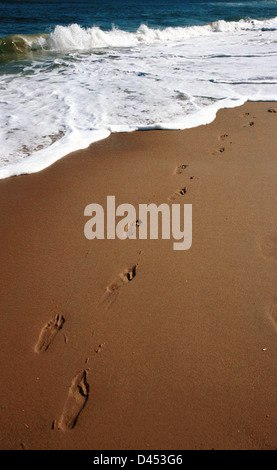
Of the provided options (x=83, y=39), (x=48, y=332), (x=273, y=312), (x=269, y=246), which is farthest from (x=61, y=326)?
(x=83, y=39)

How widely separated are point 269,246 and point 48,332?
1.85 meters

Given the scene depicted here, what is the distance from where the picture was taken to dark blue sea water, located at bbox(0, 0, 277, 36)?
14328 mm

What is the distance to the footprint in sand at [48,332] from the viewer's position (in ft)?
6.30

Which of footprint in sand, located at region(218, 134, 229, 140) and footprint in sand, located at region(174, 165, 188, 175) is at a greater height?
footprint in sand, located at region(218, 134, 229, 140)

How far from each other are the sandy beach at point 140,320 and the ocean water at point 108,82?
1.41 meters

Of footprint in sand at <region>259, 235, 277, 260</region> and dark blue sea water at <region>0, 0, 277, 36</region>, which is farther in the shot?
dark blue sea water at <region>0, 0, 277, 36</region>

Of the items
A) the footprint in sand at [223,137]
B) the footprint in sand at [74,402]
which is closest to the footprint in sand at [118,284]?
the footprint in sand at [74,402]

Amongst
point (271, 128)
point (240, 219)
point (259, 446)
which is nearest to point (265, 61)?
point (271, 128)

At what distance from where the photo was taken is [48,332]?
199 cm

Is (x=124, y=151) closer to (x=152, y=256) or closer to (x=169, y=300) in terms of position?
(x=152, y=256)

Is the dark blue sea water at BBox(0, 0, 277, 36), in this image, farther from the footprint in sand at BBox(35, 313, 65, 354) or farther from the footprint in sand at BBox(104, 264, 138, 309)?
the footprint in sand at BBox(35, 313, 65, 354)

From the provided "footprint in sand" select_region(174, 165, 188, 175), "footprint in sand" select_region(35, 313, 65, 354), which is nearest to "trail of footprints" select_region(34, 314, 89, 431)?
"footprint in sand" select_region(35, 313, 65, 354)
